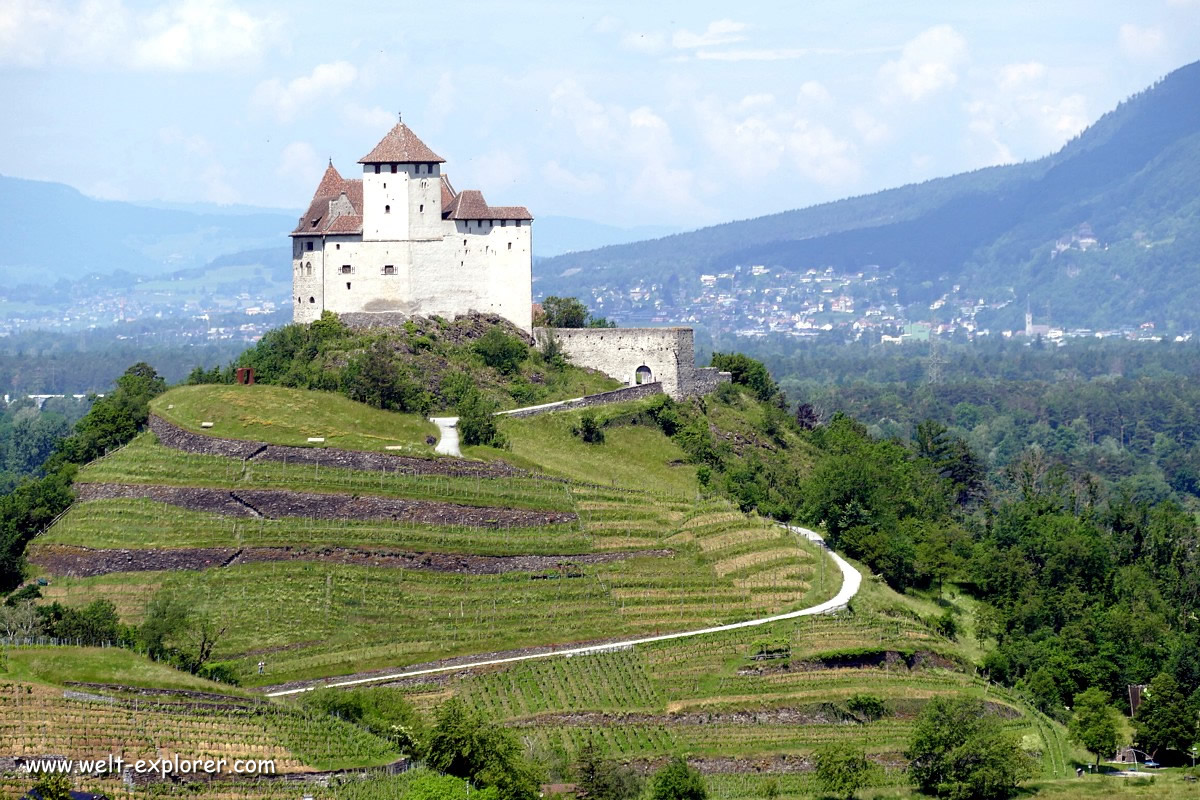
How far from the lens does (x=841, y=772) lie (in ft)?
211

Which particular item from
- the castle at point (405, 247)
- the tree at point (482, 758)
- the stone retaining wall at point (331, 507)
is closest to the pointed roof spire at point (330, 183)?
the castle at point (405, 247)

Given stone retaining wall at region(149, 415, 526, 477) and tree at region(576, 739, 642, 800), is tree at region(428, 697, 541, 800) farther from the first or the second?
stone retaining wall at region(149, 415, 526, 477)

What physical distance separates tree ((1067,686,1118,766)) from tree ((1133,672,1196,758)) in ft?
3.88

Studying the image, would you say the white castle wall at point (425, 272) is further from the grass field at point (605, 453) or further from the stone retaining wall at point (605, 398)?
the grass field at point (605, 453)

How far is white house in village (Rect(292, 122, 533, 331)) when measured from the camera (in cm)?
9994

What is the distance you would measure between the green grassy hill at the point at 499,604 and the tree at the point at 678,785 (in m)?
3.05

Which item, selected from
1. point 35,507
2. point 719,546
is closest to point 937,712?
point 719,546

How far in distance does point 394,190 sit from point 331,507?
23526 mm

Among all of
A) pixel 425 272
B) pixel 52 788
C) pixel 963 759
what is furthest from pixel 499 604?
pixel 52 788

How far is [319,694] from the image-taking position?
6538 cm

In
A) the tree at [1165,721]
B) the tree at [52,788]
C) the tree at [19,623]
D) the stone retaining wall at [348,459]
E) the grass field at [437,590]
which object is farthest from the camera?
the stone retaining wall at [348,459]

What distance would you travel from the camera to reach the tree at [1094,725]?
234ft

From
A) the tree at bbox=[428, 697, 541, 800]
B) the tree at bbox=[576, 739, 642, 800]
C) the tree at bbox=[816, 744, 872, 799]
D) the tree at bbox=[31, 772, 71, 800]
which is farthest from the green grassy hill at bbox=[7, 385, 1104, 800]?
the tree at bbox=[31, 772, 71, 800]

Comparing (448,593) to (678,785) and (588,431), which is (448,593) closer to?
(678,785)
